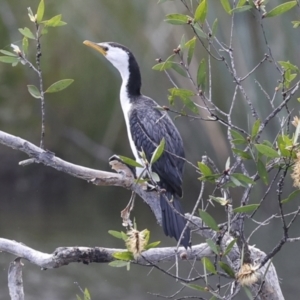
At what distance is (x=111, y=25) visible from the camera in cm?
907

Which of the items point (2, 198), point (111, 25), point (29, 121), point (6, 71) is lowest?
point (2, 198)

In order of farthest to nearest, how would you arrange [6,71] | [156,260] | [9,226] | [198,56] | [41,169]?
[6,71] → [41,169] → [198,56] → [9,226] → [156,260]

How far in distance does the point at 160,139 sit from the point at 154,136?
0.05 m

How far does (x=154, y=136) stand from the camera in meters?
3.70

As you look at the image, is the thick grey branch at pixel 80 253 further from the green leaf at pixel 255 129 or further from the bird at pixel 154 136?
the green leaf at pixel 255 129

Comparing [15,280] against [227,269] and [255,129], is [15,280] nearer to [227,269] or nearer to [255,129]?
[227,269]

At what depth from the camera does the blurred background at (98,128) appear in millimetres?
6965

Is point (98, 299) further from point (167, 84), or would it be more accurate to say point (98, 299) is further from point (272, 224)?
point (167, 84)

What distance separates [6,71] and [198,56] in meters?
3.18

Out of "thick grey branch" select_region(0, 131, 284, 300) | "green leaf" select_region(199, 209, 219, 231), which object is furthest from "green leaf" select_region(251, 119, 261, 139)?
"thick grey branch" select_region(0, 131, 284, 300)

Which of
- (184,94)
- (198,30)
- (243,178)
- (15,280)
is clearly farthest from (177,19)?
(15,280)

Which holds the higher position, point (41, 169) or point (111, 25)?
point (111, 25)

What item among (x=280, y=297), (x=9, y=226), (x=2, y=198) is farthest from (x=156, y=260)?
(x=2, y=198)

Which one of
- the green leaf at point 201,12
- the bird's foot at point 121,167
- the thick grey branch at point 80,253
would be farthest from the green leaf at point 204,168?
the bird's foot at point 121,167
